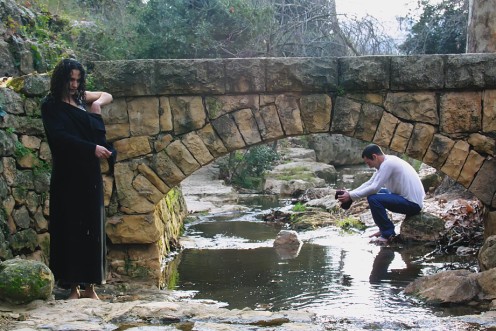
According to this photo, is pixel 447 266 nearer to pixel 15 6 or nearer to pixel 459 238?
pixel 459 238

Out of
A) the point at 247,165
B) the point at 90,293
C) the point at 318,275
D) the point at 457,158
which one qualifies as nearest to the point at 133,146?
the point at 90,293

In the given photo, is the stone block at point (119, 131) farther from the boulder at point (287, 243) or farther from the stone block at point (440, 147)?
the stone block at point (440, 147)

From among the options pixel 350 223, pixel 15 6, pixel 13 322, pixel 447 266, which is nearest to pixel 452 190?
pixel 350 223

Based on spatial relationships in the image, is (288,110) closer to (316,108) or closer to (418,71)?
(316,108)

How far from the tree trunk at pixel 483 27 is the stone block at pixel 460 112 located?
9.44 ft

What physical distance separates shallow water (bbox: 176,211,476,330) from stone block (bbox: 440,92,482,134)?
1416mm

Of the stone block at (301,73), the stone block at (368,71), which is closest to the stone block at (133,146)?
the stone block at (301,73)

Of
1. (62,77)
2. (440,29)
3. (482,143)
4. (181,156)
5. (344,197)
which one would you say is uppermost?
(440,29)

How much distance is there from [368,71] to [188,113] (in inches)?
66.2

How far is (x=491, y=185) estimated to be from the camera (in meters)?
6.46

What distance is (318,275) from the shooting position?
22.1ft

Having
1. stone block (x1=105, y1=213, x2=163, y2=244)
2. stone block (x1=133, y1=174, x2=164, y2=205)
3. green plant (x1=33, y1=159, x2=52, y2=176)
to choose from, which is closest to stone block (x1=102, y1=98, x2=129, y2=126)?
stone block (x1=133, y1=174, x2=164, y2=205)

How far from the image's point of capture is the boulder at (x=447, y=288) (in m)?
5.25

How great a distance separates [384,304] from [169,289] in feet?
6.54
